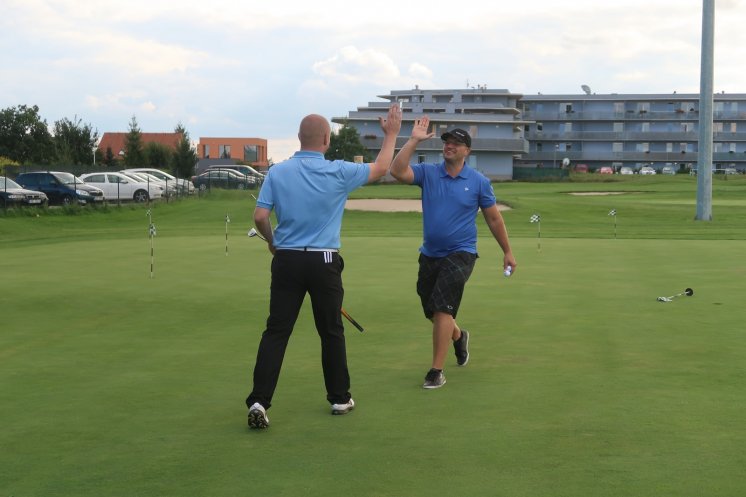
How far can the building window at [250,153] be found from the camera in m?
138

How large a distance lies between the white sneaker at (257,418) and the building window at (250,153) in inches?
5219

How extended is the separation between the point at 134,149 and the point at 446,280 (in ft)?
270

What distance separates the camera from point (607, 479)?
5.77 m

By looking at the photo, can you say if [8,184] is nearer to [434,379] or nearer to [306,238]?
[434,379]

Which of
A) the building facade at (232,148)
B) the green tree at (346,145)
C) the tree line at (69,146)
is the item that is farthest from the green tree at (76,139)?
the building facade at (232,148)

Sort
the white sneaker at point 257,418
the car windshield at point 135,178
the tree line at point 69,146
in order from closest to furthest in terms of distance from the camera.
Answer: the white sneaker at point 257,418 → the car windshield at point 135,178 → the tree line at point 69,146

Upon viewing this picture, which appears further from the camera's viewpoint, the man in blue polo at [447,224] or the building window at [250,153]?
the building window at [250,153]

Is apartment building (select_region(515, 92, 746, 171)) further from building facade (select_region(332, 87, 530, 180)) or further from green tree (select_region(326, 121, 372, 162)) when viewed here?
green tree (select_region(326, 121, 372, 162))

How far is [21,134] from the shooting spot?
9275cm

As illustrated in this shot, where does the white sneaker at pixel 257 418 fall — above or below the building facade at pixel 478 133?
below

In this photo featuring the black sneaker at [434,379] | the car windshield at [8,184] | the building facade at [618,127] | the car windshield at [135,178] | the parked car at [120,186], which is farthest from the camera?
the building facade at [618,127]

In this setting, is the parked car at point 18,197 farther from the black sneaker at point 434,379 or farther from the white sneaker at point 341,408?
the white sneaker at point 341,408

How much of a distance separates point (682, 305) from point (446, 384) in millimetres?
5872

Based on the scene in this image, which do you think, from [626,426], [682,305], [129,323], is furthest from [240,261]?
[626,426]
